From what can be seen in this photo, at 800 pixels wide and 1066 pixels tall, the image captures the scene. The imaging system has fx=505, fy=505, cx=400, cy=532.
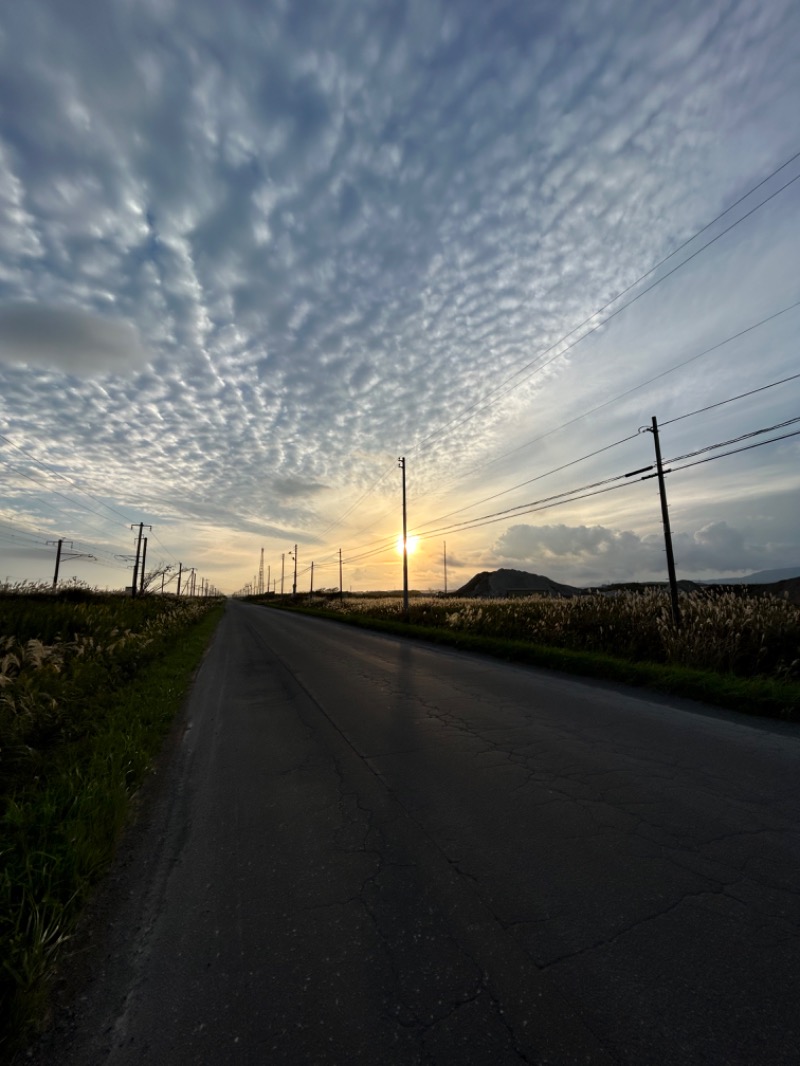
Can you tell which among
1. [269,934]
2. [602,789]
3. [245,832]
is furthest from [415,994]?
[602,789]

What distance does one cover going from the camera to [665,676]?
913cm

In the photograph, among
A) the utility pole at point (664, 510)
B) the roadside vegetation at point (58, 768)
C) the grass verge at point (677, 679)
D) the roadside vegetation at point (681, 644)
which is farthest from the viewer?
the utility pole at point (664, 510)

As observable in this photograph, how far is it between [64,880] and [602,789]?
13.4 feet

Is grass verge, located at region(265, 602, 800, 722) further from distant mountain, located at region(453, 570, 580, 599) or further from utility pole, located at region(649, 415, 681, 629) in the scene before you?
distant mountain, located at region(453, 570, 580, 599)

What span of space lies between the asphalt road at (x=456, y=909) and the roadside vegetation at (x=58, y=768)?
0.22m

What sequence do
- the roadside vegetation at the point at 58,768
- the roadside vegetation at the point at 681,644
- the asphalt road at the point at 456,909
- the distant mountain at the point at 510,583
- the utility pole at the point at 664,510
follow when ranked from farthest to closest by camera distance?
the distant mountain at the point at 510,583
the utility pole at the point at 664,510
the roadside vegetation at the point at 681,644
the roadside vegetation at the point at 58,768
the asphalt road at the point at 456,909

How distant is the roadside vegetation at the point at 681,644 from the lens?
8.20 meters

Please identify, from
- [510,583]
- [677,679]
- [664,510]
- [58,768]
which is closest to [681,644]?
[677,679]

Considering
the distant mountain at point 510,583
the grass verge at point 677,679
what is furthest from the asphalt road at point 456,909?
the distant mountain at point 510,583

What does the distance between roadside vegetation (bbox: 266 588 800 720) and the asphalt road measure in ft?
7.52

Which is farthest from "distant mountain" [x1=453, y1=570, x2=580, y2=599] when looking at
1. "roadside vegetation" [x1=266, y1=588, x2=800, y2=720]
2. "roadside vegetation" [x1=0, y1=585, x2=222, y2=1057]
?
"roadside vegetation" [x1=0, y1=585, x2=222, y2=1057]

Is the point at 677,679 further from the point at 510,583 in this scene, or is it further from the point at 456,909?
the point at 510,583

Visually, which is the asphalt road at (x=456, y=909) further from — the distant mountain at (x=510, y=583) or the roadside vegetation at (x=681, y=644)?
the distant mountain at (x=510, y=583)

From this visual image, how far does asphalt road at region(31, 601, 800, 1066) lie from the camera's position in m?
2.08
